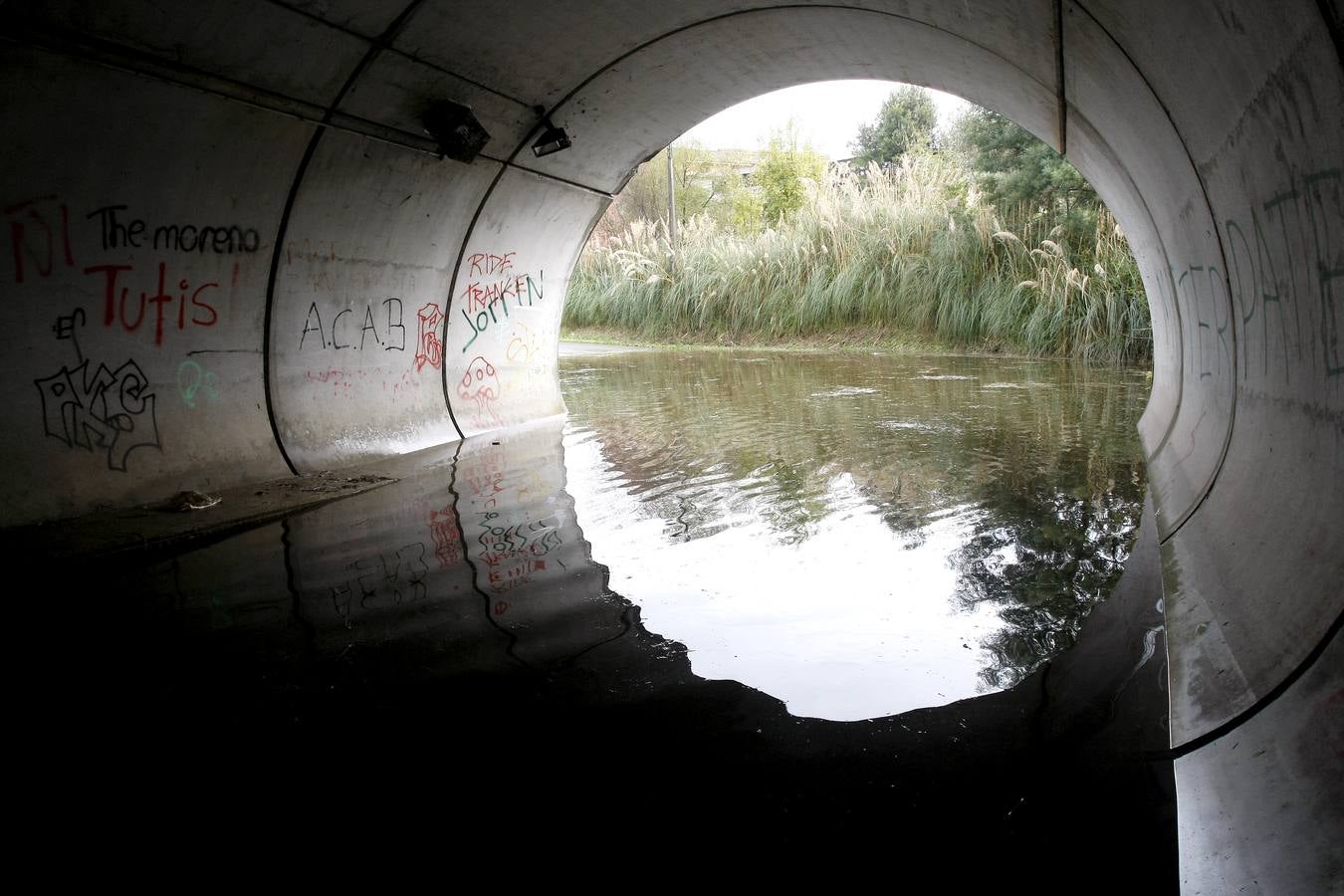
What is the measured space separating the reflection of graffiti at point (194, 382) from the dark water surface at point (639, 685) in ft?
4.20

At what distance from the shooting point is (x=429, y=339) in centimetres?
946

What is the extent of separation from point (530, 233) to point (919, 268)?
10.8 m

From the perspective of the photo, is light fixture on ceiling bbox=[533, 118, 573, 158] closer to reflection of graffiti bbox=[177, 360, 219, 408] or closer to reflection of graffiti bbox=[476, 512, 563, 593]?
reflection of graffiti bbox=[177, 360, 219, 408]

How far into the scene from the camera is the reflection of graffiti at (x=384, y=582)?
464cm

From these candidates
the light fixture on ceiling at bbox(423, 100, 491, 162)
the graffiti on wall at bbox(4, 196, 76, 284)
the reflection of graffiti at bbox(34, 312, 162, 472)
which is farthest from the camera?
the light fixture on ceiling at bbox(423, 100, 491, 162)

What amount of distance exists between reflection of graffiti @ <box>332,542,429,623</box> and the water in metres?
1.01

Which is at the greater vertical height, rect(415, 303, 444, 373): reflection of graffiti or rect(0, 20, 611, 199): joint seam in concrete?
rect(0, 20, 611, 199): joint seam in concrete

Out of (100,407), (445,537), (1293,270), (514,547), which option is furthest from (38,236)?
(1293,270)

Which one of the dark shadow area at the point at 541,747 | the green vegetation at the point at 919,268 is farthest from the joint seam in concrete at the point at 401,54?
the green vegetation at the point at 919,268

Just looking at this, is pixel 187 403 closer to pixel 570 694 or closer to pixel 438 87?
pixel 438 87

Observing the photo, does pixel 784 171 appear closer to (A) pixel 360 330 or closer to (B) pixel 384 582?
(A) pixel 360 330

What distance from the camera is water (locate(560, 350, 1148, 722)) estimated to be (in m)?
3.80

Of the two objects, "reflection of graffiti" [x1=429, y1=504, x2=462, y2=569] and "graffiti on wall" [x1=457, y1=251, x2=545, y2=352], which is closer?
"reflection of graffiti" [x1=429, y1=504, x2=462, y2=569]

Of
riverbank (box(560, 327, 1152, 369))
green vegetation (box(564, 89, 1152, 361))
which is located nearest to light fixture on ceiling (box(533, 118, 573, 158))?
riverbank (box(560, 327, 1152, 369))
